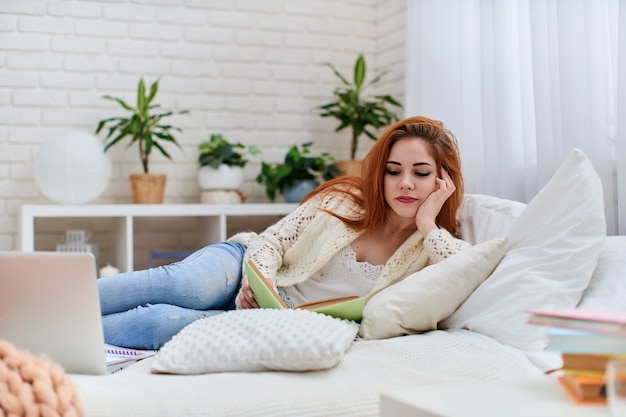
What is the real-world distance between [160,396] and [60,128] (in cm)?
282

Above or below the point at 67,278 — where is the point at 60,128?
above

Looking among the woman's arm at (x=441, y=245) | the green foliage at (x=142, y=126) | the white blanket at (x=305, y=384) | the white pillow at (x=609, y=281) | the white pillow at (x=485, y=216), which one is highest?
the green foliage at (x=142, y=126)

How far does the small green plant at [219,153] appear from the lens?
3.93 m

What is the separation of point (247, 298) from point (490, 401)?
119 cm

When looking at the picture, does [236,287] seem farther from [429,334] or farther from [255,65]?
[255,65]

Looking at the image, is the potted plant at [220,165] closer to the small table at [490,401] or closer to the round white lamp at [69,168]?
the round white lamp at [69,168]

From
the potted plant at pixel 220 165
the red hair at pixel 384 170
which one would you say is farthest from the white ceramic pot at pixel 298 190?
the red hair at pixel 384 170

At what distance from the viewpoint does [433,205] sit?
2.42m

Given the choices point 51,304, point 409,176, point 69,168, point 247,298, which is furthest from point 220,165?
point 51,304

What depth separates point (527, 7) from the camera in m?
3.10

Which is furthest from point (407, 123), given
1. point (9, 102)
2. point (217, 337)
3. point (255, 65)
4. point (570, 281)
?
point (9, 102)

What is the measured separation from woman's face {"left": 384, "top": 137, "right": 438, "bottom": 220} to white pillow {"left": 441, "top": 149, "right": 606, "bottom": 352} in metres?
0.46

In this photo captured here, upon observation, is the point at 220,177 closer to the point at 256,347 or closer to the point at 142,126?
the point at 142,126

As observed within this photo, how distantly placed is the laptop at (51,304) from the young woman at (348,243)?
32.6 inches
